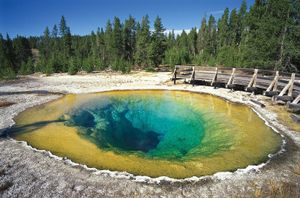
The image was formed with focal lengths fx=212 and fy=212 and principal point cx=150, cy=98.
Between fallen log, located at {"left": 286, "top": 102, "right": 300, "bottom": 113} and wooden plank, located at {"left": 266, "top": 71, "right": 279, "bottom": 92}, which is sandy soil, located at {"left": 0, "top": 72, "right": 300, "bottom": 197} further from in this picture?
wooden plank, located at {"left": 266, "top": 71, "right": 279, "bottom": 92}

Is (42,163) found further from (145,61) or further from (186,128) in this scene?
(145,61)

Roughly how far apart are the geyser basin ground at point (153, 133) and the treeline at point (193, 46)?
1039 centimetres

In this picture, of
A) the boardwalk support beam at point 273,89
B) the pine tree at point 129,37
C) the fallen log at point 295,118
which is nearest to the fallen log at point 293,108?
the fallen log at point 295,118

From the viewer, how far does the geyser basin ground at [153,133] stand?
8.08 meters

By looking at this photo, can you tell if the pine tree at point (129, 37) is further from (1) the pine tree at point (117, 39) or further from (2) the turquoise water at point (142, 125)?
(2) the turquoise water at point (142, 125)

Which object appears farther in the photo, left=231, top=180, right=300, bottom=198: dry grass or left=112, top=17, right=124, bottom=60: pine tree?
left=112, top=17, right=124, bottom=60: pine tree

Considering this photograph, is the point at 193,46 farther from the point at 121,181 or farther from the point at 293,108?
the point at 121,181

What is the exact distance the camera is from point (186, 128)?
13.0 metres

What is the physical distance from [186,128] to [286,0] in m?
17.0

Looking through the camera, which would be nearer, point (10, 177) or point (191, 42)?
point (10, 177)

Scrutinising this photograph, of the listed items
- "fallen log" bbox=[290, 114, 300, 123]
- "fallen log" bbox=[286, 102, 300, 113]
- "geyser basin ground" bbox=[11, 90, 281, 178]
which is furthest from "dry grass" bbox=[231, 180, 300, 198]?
"fallen log" bbox=[286, 102, 300, 113]

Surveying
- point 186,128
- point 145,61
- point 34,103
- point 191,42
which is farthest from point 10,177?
point 191,42

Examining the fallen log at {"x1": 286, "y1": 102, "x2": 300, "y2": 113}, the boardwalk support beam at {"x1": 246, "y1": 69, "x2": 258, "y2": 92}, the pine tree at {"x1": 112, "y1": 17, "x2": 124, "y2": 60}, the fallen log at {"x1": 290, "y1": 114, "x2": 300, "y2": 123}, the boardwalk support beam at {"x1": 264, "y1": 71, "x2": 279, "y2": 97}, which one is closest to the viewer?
the fallen log at {"x1": 290, "y1": 114, "x2": 300, "y2": 123}

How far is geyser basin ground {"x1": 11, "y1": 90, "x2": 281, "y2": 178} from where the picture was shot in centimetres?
808
